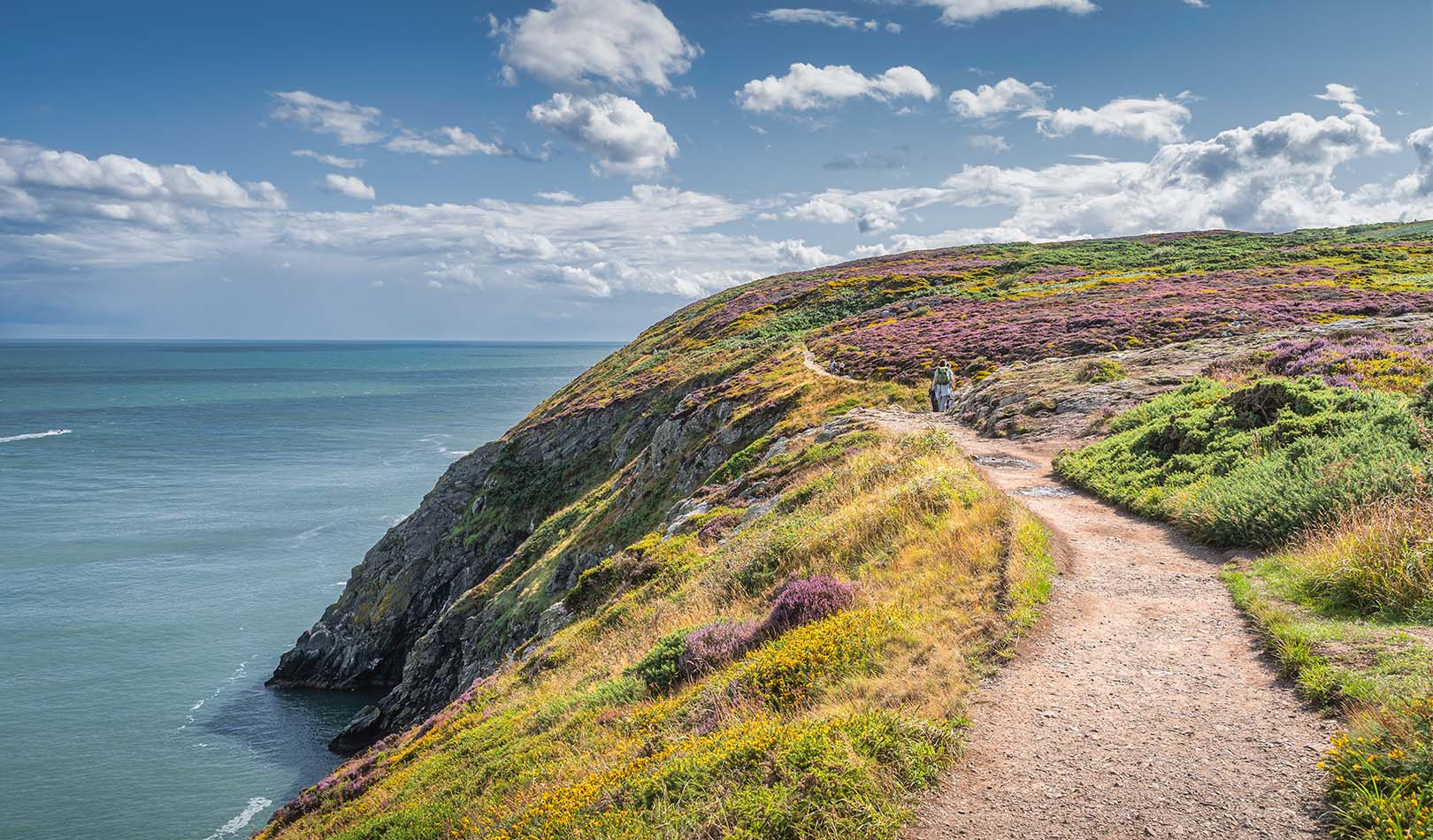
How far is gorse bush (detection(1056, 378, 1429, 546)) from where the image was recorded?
36.4 feet

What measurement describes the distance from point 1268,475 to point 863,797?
412 inches

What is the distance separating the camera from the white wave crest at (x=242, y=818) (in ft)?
94.2

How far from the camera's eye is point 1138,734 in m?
6.99

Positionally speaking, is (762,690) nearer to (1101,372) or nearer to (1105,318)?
(1101,372)

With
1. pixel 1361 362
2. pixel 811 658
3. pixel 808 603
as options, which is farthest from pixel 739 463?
pixel 1361 362

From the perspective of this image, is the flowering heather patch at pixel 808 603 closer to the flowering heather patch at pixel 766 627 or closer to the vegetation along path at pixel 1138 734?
the flowering heather patch at pixel 766 627

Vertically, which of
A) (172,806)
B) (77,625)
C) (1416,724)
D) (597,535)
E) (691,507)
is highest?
(1416,724)

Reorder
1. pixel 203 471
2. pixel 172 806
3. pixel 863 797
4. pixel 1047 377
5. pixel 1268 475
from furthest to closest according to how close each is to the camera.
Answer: pixel 203 471
pixel 172 806
pixel 1047 377
pixel 1268 475
pixel 863 797

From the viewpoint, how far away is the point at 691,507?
992 inches

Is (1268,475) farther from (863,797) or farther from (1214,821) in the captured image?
(863,797)

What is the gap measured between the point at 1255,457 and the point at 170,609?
61028 mm

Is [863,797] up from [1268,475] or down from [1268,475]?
down

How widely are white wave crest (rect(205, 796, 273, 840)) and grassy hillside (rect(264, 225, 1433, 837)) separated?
558 cm

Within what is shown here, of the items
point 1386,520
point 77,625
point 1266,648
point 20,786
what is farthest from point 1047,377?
point 77,625
